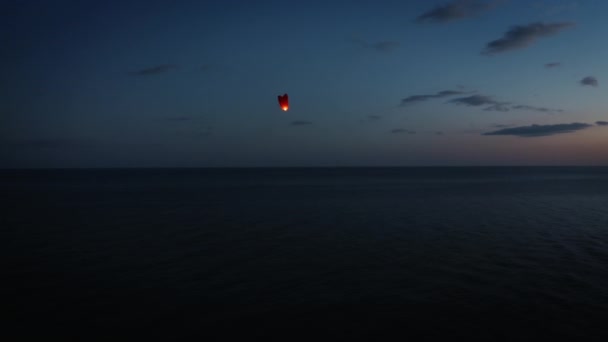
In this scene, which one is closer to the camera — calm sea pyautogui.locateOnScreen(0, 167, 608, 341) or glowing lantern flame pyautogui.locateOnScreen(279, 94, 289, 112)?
calm sea pyautogui.locateOnScreen(0, 167, 608, 341)

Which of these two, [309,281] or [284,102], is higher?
[284,102]

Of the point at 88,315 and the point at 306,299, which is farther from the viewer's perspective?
the point at 306,299

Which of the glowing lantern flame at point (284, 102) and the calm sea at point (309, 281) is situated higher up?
the glowing lantern flame at point (284, 102)

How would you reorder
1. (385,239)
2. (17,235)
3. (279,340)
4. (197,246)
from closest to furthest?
(279,340) → (197,246) → (385,239) → (17,235)

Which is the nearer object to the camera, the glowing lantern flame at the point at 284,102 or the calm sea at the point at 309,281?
the calm sea at the point at 309,281

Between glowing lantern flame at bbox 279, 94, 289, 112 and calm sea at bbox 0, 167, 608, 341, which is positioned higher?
glowing lantern flame at bbox 279, 94, 289, 112

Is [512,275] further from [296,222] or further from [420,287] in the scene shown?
[296,222]

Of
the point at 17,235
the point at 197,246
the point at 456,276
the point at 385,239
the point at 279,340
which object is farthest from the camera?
the point at 17,235

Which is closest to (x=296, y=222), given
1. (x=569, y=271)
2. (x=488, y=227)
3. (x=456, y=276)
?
(x=488, y=227)

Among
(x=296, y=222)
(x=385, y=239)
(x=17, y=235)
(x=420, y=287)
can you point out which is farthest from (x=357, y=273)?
(x=17, y=235)
